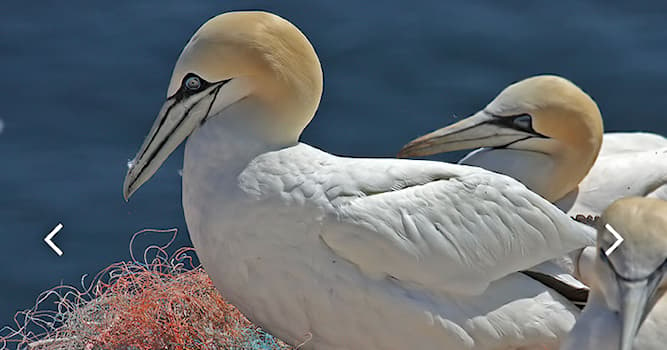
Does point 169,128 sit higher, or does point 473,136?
point 169,128

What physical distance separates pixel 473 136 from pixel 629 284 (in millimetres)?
2352

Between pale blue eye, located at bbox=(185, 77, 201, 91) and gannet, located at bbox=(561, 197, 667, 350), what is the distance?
71.0 inches

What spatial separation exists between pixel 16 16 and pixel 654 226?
6211 mm

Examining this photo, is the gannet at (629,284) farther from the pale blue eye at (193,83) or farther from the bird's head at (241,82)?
the pale blue eye at (193,83)

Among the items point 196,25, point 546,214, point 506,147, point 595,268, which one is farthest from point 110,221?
point 595,268

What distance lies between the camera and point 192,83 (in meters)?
5.46

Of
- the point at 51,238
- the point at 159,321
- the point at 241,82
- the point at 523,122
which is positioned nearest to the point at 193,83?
the point at 241,82

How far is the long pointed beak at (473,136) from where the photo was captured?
6520 mm

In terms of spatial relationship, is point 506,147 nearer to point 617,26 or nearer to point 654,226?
point 654,226

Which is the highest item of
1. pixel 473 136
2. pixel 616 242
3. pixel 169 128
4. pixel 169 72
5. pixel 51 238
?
pixel 616 242

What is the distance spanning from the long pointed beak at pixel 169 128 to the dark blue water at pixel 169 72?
7.72 ft

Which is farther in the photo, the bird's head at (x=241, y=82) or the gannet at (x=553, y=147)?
the gannet at (x=553, y=147)

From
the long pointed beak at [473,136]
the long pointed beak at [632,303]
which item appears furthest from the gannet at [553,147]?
the long pointed beak at [632,303]

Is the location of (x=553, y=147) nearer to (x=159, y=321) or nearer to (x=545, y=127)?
(x=545, y=127)
